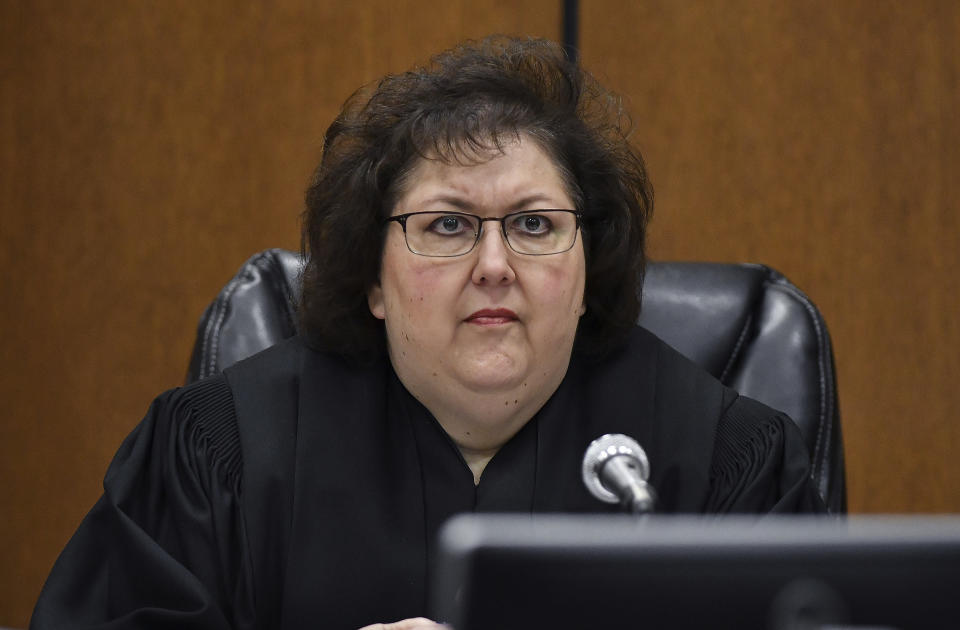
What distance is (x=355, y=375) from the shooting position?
1.76 meters

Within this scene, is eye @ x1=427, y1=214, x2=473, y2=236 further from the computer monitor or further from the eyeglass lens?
the computer monitor

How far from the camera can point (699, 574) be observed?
729 mm

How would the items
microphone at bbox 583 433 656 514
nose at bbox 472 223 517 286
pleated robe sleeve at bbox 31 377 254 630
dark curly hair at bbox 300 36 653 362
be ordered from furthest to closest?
dark curly hair at bbox 300 36 653 362, nose at bbox 472 223 517 286, pleated robe sleeve at bbox 31 377 254 630, microphone at bbox 583 433 656 514

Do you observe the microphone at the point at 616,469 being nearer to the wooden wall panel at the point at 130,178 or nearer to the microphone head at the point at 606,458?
the microphone head at the point at 606,458

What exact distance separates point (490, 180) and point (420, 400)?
0.35 m

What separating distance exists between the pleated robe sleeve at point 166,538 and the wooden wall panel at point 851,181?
1.53 m

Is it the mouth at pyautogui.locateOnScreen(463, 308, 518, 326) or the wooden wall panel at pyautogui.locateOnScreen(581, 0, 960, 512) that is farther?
the wooden wall panel at pyautogui.locateOnScreen(581, 0, 960, 512)

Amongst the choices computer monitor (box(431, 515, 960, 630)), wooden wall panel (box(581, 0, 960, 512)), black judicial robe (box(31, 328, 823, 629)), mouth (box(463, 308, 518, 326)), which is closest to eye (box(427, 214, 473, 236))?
mouth (box(463, 308, 518, 326))

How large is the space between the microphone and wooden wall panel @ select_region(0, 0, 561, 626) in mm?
1961

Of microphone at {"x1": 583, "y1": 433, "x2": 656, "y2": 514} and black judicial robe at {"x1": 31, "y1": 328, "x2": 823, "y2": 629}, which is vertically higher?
microphone at {"x1": 583, "y1": 433, "x2": 656, "y2": 514}

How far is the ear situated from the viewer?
178cm

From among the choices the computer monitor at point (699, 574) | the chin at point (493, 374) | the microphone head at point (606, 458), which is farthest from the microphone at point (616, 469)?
the chin at point (493, 374)

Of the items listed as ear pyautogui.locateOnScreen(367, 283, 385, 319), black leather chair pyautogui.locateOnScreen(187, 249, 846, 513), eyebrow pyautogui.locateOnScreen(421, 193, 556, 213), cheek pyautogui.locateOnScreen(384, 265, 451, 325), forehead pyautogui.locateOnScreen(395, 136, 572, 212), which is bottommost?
black leather chair pyautogui.locateOnScreen(187, 249, 846, 513)

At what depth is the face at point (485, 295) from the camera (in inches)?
63.8
